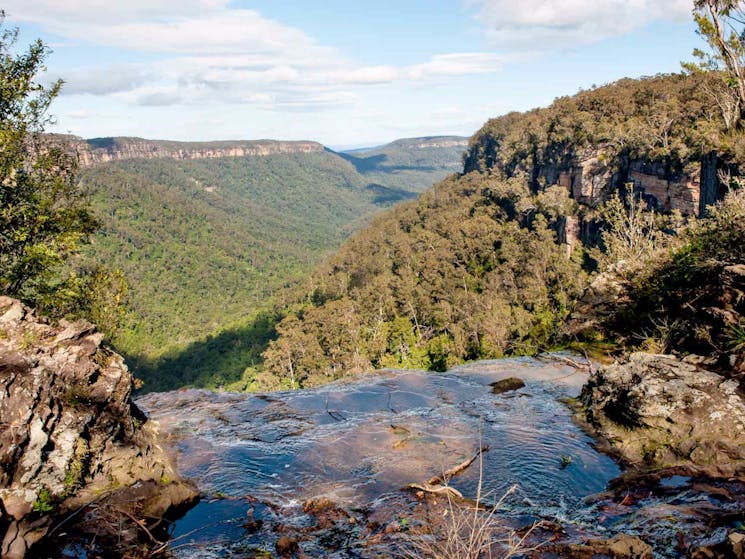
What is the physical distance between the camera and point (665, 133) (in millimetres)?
48750

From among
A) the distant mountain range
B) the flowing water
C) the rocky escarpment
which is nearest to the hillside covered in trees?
the flowing water

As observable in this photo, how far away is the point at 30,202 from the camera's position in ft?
39.0

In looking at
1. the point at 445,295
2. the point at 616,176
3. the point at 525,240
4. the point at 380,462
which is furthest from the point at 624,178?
the point at 380,462

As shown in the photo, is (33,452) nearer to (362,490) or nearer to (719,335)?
(362,490)

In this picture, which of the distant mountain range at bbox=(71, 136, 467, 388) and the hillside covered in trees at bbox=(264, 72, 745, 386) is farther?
the distant mountain range at bbox=(71, 136, 467, 388)

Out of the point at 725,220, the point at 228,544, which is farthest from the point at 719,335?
the point at 228,544

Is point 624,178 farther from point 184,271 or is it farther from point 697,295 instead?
point 184,271

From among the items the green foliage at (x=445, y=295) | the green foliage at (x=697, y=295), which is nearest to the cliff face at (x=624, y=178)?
the green foliage at (x=445, y=295)

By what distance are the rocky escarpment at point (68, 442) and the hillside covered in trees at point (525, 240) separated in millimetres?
28794

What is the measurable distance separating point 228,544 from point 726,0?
14.3m

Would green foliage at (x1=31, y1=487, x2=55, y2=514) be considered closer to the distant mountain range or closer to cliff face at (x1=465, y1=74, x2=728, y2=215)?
cliff face at (x1=465, y1=74, x2=728, y2=215)

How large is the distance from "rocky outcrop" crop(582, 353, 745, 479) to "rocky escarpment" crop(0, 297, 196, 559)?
881cm

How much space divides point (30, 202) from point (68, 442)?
6764 millimetres

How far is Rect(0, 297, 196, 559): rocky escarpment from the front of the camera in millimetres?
7164
